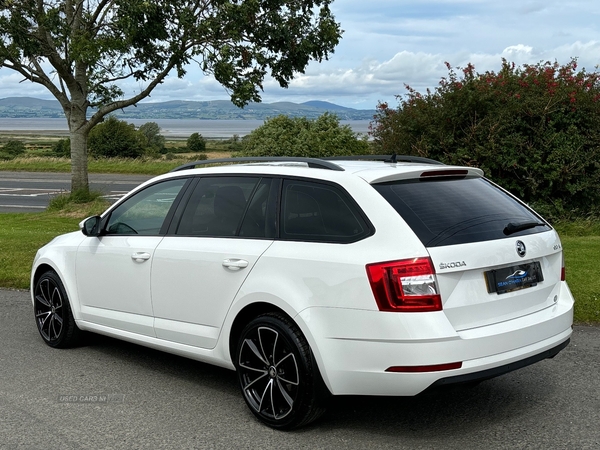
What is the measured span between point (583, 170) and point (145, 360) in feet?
35.3

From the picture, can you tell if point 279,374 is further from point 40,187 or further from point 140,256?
point 40,187

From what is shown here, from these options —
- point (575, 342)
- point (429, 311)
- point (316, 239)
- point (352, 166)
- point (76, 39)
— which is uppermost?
point (76, 39)

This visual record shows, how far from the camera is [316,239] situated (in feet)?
15.2

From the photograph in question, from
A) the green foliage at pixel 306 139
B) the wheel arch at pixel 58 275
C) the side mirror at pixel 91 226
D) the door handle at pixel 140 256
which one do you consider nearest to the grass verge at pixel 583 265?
the door handle at pixel 140 256

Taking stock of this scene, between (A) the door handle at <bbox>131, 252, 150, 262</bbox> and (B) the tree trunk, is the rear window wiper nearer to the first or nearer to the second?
(A) the door handle at <bbox>131, 252, 150, 262</bbox>

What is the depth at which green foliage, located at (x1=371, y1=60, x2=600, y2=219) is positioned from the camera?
1448 cm

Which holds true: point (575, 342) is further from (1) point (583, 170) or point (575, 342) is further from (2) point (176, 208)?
(1) point (583, 170)

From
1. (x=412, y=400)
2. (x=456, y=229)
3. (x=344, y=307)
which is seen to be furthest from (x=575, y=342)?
(x=344, y=307)

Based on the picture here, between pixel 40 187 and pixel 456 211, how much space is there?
1171 inches

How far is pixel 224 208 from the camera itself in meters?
5.38

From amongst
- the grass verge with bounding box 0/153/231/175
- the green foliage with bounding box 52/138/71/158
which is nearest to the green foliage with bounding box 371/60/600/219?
the grass verge with bounding box 0/153/231/175

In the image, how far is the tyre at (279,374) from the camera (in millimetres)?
4492

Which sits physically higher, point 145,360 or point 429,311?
point 429,311

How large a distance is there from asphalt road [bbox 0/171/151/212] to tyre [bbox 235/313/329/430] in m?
17.7
